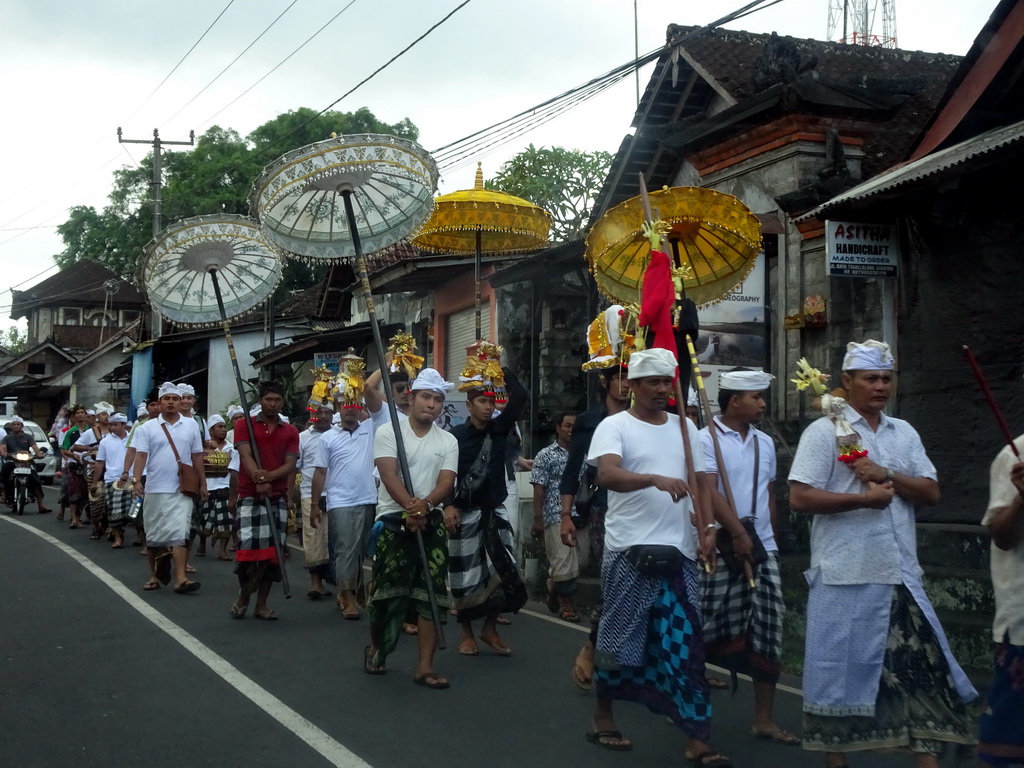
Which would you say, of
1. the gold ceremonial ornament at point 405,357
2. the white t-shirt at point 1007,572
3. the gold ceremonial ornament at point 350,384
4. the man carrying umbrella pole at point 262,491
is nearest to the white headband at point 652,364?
the white t-shirt at point 1007,572

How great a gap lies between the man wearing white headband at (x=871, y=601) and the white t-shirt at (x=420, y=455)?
2.87 meters

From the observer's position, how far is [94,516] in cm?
1714

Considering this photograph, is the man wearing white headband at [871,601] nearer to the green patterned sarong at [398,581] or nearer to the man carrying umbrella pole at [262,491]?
the green patterned sarong at [398,581]

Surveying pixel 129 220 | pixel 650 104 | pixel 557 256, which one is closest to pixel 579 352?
pixel 557 256

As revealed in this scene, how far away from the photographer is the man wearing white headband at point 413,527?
732 centimetres

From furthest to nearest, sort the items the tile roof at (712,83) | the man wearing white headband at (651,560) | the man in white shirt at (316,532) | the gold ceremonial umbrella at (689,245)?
the tile roof at (712,83), the man in white shirt at (316,532), the gold ceremonial umbrella at (689,245), the man wearing white headband at (651,560)

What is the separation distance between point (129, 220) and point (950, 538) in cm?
4702

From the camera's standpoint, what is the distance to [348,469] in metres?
10.1

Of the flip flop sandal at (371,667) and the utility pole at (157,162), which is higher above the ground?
the utility pole at (157,162)

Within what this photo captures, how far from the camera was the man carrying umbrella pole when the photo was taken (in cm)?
956

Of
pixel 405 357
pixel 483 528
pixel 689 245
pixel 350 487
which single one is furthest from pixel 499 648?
pixel 689 245

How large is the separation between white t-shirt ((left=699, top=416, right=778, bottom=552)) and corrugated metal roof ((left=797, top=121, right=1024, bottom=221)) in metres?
3.94

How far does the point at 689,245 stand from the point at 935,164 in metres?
2.54

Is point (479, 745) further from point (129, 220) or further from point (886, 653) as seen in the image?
point (129, 220)
